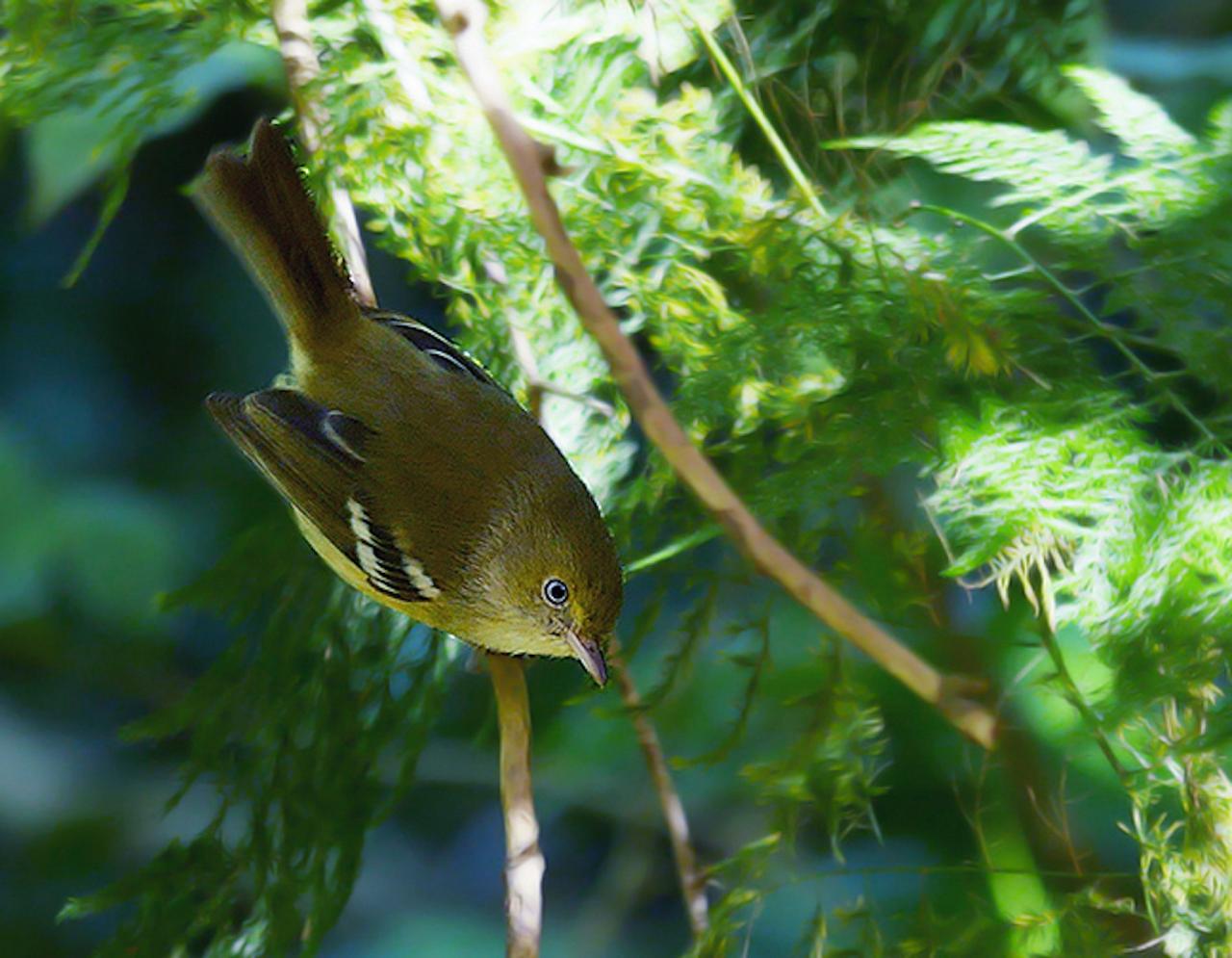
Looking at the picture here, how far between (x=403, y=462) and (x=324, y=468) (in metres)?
0.06

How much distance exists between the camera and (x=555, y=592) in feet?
3.64

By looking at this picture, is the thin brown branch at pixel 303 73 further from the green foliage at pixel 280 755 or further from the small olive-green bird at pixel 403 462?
the green foliage at pixel 280 755

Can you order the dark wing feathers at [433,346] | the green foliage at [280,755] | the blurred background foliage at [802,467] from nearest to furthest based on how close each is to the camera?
the blurred background foliage at [802,467], the green foliage at [280,755], the dark wing feathers at [433,346]

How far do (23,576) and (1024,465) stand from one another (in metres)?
1.25

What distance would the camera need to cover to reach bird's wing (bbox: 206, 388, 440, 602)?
3.64ft

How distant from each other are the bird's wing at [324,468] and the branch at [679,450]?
296mm

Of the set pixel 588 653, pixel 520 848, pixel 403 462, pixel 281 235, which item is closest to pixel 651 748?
pixel 588 653

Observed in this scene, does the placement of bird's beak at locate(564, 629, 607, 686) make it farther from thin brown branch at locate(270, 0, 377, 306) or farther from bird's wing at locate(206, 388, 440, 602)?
thin brown branch at locate(270, 0, 377, 306)

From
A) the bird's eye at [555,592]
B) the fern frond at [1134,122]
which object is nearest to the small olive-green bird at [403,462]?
the bird's eye at [555,592]

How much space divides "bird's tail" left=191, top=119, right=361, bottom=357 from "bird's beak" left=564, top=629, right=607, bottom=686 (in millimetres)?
335

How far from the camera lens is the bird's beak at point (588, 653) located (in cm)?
107

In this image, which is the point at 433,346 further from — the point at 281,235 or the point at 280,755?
the point at 280,755

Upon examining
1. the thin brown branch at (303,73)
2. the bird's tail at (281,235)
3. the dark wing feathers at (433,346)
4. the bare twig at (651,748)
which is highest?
the thin brown branch at (303,73)

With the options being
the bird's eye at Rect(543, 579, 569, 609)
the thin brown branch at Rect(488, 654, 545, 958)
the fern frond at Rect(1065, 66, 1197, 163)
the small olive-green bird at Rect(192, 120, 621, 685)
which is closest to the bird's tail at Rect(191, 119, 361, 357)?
the small olive-green bird at Rect(192, 120, 621, 685)
